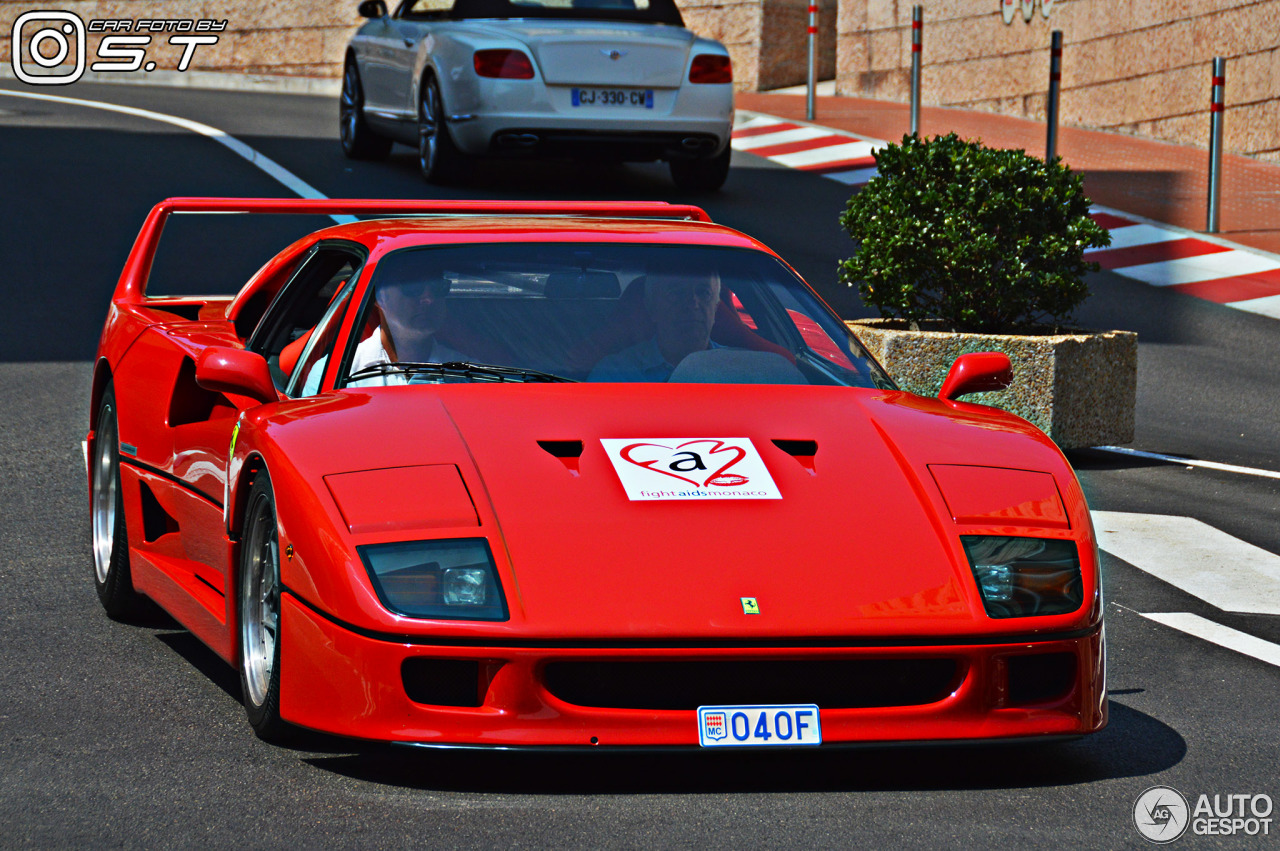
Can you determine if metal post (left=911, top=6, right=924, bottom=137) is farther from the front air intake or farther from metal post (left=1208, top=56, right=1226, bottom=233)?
the front air intake

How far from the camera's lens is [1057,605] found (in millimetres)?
3836

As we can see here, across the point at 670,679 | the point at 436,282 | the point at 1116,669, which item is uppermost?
the point at 436,282

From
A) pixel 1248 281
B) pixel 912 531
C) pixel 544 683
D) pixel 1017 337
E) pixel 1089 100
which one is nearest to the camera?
pixel 544 683

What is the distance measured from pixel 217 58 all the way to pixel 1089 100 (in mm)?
16385

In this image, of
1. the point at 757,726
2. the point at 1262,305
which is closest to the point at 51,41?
the point at 1262,305

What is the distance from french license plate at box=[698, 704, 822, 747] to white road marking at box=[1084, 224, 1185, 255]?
10.6 metres

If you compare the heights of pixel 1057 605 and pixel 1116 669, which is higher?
pixel 1057 605

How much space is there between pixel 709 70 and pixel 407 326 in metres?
9.87

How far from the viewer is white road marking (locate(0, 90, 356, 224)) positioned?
14.5m

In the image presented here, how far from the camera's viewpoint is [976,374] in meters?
4.65

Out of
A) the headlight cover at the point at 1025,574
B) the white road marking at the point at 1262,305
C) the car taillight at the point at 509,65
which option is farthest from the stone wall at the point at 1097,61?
the headlight cover at the point at 1025,574

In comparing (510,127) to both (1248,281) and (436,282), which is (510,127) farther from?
(436,282)

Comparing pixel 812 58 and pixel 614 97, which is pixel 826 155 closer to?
Result: pixel 812 58

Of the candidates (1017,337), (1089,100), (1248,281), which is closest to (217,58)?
(1089,100)
